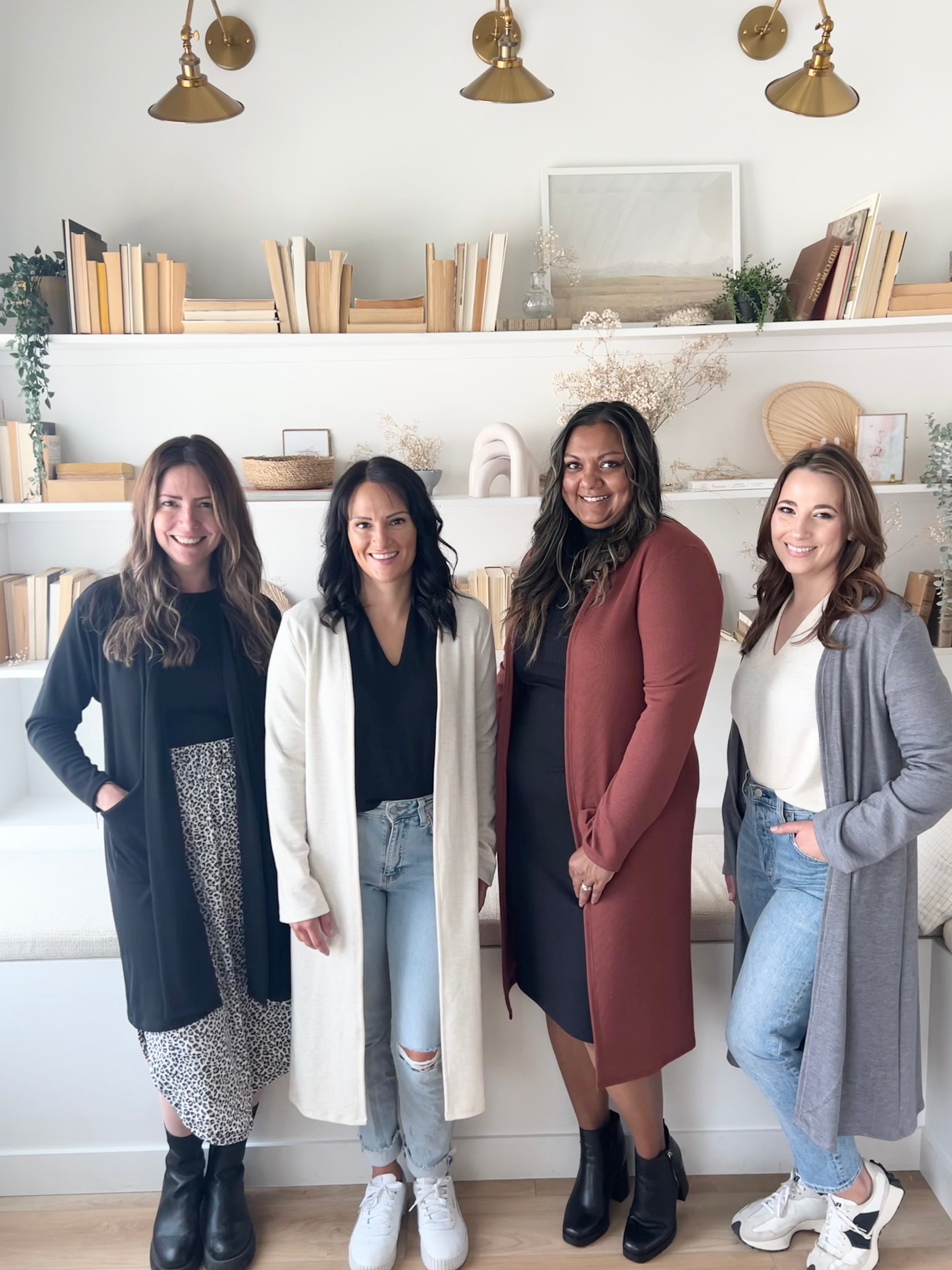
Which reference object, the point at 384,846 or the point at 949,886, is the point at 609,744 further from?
the point at 949,886

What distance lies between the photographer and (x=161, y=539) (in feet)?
5.80

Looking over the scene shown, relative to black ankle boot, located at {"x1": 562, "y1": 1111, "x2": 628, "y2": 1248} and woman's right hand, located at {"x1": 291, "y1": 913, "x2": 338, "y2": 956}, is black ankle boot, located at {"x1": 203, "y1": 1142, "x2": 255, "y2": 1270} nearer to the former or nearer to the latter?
woman's right hand, located at {"x1": 291, "y1": 913, "x2": 338, "y2": 956}

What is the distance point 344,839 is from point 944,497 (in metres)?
2.09

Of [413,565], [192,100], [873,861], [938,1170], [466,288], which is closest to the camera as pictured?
[873,861]

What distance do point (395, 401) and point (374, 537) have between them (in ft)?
4.52

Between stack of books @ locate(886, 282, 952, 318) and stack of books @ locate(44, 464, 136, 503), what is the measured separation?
2.27 meters

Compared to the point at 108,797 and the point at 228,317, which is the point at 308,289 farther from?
the point at 108,797

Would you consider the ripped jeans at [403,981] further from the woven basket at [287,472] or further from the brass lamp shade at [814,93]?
the brass lamp shade at [814,93]

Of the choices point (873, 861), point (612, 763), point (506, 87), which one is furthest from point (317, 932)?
point (506, 87)

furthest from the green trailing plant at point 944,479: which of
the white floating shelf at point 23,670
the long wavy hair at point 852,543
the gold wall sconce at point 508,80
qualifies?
the white floating shelf at point 23,670

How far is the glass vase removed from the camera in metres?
2.77

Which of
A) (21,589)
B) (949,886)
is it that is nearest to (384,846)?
(949,886)

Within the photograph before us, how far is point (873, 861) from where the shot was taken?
5.20 ft

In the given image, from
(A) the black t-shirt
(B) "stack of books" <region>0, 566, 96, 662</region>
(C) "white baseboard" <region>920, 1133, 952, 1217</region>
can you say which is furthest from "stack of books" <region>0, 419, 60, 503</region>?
(C) "white baseboard" <region>920, 1133, 952, 1217</region>
